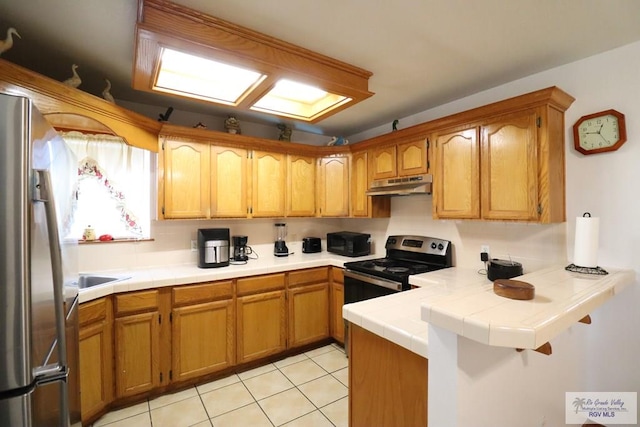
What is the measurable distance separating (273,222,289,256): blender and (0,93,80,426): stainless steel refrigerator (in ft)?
7.60

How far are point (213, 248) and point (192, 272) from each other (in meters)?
0.27

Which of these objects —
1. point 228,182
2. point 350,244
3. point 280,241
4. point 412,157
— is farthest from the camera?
point 280,241

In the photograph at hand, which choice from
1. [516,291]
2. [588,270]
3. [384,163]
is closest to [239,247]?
[384,163]

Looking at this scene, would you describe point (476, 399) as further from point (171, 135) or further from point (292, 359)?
point (171, 135)

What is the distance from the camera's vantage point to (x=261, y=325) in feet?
8.63

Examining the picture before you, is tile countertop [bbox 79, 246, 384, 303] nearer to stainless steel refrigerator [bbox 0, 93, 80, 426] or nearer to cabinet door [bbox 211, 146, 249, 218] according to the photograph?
cabinet door [bbox 211, 146, 249, 218]

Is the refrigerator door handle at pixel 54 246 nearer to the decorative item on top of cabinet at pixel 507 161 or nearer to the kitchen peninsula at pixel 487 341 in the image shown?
the kitchen peninsula at pixel 487 341

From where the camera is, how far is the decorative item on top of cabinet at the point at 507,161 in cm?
185

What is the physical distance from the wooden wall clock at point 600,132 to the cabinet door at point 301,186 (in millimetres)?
2288

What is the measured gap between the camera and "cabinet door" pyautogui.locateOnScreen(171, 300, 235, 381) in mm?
2258

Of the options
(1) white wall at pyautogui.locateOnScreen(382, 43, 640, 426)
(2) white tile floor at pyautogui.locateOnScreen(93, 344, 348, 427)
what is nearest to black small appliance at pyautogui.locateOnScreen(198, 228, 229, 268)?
(2) white tile floor at pyautogui.locateOnScreen(93, 344, 348, 427)

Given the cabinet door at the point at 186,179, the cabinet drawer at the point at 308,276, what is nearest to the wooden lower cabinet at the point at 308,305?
the cabinet drawer at the point at 308,276

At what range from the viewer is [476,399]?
1000 millimetres

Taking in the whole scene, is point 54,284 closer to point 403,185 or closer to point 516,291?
point 516,291
